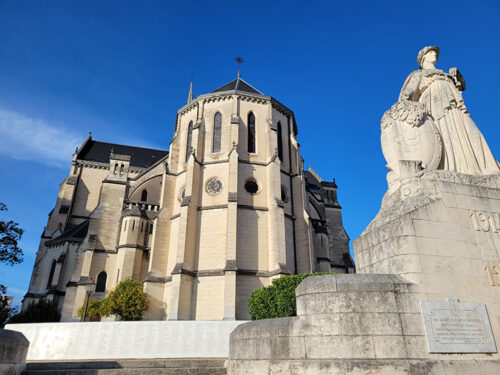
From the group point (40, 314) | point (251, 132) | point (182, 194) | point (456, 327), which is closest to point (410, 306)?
point (456, 327)

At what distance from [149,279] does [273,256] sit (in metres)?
8.40

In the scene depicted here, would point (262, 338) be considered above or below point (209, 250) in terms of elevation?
below

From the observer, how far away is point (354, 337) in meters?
4.29

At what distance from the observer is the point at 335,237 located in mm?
33469

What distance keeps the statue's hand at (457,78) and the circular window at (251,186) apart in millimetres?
16733

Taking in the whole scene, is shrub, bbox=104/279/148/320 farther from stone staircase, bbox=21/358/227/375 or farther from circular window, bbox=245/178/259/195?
stone staircase, bbox=21/358/227/375

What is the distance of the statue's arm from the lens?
6673 mm

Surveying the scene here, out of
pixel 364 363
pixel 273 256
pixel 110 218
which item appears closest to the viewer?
pixel 364 363

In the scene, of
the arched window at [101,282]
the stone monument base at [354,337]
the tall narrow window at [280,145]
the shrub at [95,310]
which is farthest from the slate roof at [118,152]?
the stone monument base at [354,337]

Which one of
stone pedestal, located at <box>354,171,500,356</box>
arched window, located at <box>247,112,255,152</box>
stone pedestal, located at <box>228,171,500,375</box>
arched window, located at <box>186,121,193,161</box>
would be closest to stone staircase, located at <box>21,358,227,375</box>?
stone pedestal, located at <box>228,171,500,375</box>

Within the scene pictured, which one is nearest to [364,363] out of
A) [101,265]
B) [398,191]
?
[398,191]

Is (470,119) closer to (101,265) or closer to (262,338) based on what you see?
(262,338)

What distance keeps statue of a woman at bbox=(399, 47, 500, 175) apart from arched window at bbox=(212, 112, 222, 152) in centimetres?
1843

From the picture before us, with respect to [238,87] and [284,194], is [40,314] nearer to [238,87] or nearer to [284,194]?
[284,194]
